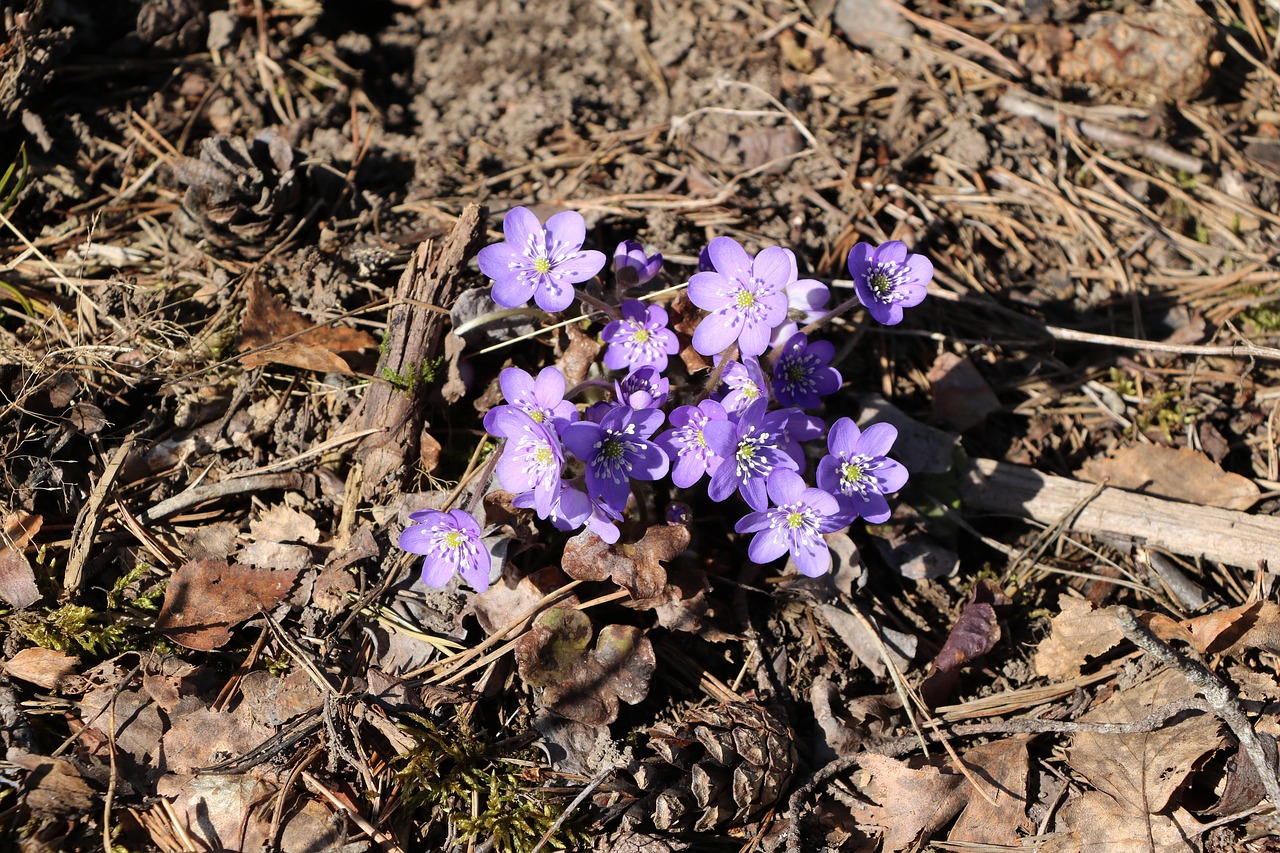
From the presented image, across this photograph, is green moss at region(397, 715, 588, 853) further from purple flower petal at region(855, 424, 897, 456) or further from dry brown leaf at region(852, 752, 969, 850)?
purple flower petal at region(855, 424, 897, 456)

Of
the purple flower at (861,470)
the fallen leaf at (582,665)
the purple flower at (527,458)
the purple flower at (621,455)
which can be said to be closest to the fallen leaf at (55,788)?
the fallen leaf at (582,665)

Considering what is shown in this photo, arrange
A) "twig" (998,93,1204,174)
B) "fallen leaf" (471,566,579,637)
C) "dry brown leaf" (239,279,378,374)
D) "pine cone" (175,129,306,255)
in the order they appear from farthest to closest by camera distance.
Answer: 1. "twig" (998,93,1204,174)
2. "pine cone" (175,129,306,255)
3. "dry brown leaf" (239,279,378,374)
4. "fallen leaf" (471,566,579,637)

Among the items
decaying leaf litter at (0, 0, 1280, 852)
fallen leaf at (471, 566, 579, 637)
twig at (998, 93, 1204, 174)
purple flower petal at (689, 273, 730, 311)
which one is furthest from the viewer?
twig at (998, 93, 1204, 174)

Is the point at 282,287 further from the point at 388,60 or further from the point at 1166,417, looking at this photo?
the point at 1166,417

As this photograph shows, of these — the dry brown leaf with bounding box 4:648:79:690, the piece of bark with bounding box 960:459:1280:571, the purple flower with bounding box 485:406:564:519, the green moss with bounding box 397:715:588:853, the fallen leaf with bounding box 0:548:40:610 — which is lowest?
the green moss with bounding box 397:715:588:853

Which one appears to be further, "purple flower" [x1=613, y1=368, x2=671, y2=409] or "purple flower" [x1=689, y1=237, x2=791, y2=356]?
"purple flower" [x1=613, y1=368, x2=671, y2=409]

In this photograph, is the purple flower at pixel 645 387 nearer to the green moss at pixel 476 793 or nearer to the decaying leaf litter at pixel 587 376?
the decaying leaf litter at pixel 587 376

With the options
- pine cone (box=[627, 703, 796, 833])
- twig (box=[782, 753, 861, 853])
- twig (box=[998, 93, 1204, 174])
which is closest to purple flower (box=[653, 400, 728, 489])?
pine cone (box=[627, 703, 796, 833])
